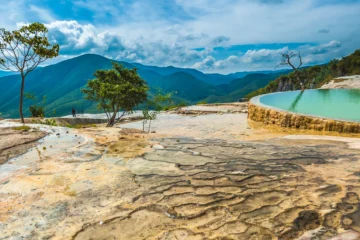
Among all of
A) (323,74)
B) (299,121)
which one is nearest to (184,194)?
(299,121)

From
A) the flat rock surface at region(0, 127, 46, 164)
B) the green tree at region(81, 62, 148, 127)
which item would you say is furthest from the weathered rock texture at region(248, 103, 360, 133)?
the flat rock surface at region(0, 127, 46, 164)

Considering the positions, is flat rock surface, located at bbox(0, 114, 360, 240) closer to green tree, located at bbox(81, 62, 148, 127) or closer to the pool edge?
the pool edge

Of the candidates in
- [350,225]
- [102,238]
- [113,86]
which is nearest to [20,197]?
[102,238]

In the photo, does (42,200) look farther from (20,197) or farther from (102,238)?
(102,238)

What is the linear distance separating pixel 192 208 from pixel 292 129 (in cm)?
1080

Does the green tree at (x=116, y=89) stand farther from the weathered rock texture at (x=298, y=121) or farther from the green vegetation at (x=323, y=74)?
the green vegetation at (x=323, y=74)

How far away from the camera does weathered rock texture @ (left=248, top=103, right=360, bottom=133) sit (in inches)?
430

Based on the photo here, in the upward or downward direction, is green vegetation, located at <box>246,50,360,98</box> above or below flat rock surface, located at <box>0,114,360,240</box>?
above

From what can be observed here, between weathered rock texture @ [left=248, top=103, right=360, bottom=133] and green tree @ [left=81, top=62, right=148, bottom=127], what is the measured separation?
8934 millimetres

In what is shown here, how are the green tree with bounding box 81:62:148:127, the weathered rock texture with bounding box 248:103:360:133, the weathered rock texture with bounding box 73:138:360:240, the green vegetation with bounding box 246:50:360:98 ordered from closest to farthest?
the weathered rock texture with bounding box 73:138:360:240 < the weathered rock texture with bounding box 248:103:360:133 < the green tree with bounding box 81:62:148:127 < the green vegetation with bounding box 246:50:360:98

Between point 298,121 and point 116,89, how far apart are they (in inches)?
478

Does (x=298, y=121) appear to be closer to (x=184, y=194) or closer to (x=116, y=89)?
(x=184, y=194)

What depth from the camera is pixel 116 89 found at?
18.5 m

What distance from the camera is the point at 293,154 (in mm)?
6711
